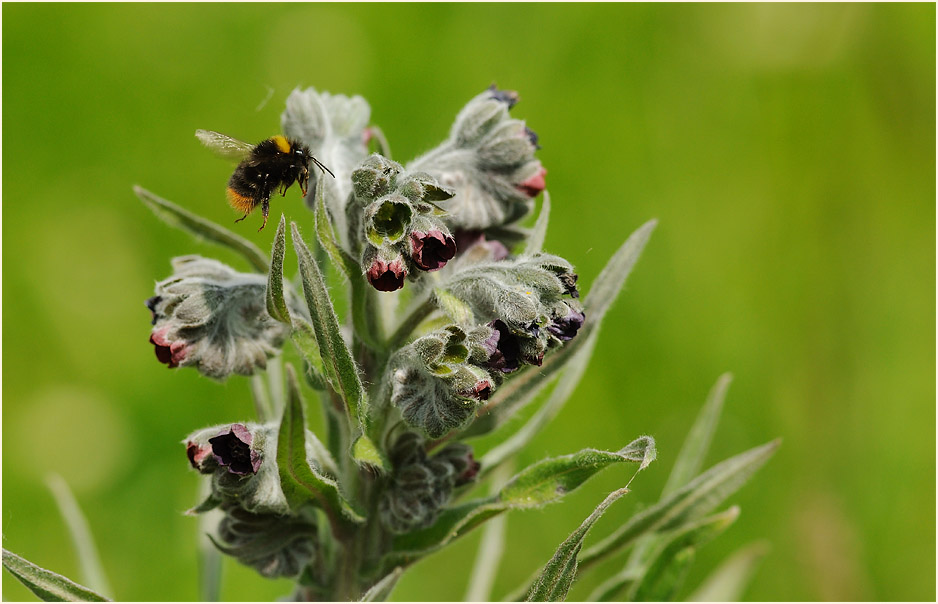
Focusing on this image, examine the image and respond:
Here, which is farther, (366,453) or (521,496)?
(521,496)

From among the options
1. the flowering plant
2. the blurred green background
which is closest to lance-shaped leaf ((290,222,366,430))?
the flowering plant

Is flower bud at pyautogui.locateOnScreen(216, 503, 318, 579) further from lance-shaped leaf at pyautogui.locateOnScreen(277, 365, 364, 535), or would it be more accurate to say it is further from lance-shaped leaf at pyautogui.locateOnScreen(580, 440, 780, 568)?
lance-shaped leaf at pyautogui.locateOnScreen(580, 440, 780, 568)

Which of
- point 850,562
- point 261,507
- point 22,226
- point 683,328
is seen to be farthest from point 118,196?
point 850,562

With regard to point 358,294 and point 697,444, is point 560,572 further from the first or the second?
point 697,444

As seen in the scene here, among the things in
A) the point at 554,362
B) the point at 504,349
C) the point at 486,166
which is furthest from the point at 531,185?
the point at 504,349

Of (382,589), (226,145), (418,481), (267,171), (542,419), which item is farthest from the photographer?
(542,419)
